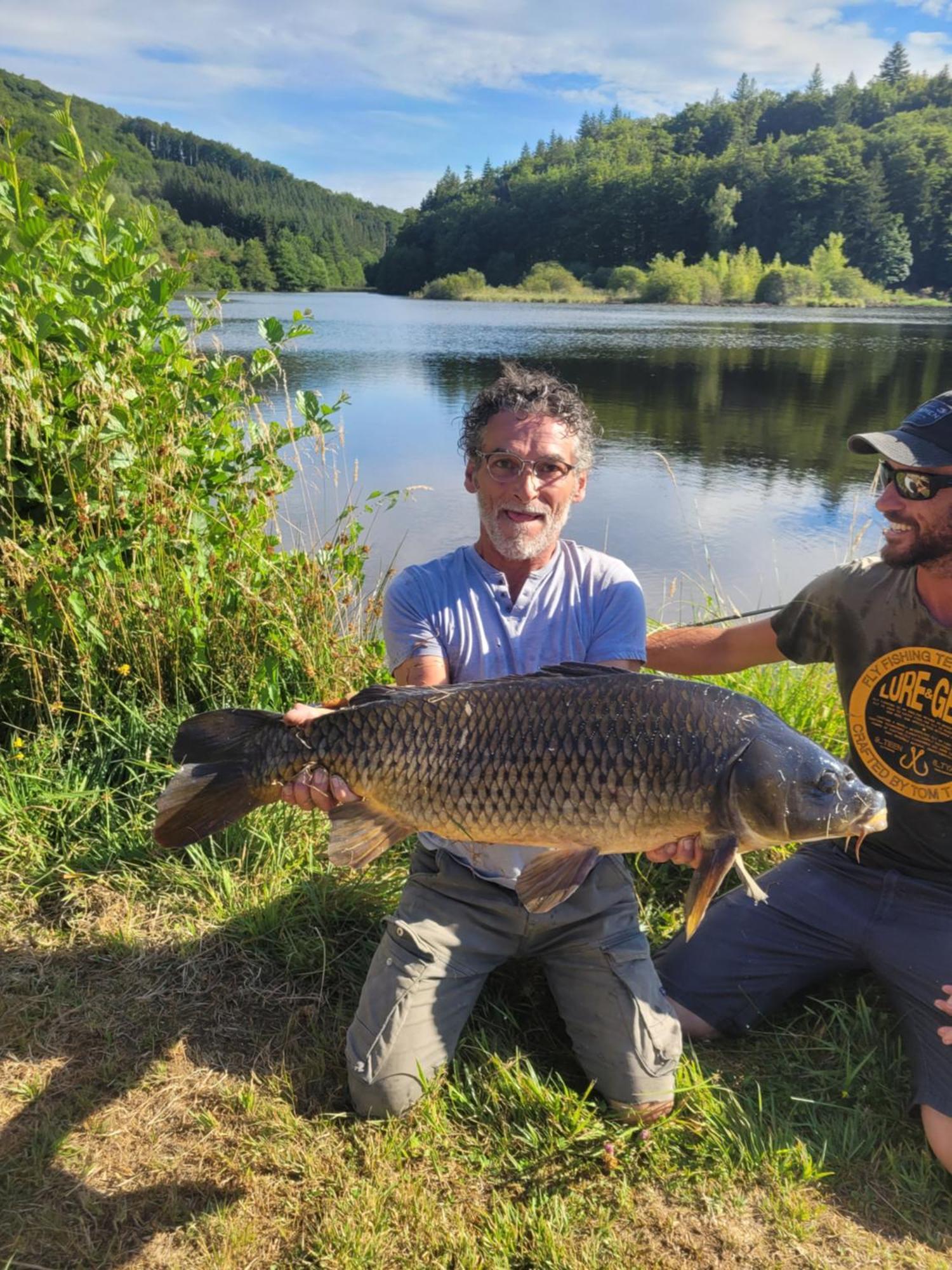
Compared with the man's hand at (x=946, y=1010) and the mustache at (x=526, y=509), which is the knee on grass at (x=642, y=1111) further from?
the mustache at (x=526, y=509)

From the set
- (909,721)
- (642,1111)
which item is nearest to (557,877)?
(642,1111)

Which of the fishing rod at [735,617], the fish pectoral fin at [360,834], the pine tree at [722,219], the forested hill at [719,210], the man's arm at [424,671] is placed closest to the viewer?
the fish pectoral fin at [360,834]

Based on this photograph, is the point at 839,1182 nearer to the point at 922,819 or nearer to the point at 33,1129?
the point at 922,819

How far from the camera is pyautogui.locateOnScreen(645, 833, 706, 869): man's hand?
6.48ft

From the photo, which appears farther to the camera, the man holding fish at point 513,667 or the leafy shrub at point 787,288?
the leafy shrub at point 787,288

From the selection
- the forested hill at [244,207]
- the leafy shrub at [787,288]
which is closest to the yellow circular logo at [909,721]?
the forested hill at [244,207]

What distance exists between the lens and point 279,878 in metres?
2.81

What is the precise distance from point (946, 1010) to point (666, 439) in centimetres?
1253

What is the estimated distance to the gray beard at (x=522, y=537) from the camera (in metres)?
2.39

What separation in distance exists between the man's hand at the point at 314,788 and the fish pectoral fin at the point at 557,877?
452 mm

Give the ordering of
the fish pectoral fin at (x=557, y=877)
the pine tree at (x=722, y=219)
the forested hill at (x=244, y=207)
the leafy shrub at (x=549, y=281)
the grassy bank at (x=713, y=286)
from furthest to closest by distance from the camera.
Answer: the pine tree at (x=722, y=219), the leafy shrub at (x=549, y=281), the grassy bank at (x=713, y=286), the forested hill at (x=244, y=207), the fish pectoral fin at (x=557, y=877)

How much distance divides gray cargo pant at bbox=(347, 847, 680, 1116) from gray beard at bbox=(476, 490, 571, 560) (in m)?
0.86

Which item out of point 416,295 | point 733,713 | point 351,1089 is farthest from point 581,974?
point 416,295

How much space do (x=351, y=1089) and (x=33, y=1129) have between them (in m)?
0.74
